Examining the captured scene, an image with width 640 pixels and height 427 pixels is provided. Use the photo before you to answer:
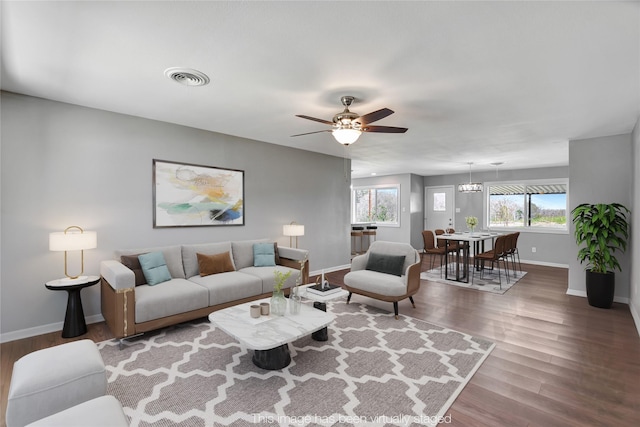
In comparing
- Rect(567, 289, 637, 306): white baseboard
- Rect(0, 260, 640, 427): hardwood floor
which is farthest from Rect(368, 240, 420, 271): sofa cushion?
Rect(567, 289, 637, 306): white baseboard

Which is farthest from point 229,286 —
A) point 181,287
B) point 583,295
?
point 583,295

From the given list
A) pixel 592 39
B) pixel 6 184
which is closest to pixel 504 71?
pixel 592 39

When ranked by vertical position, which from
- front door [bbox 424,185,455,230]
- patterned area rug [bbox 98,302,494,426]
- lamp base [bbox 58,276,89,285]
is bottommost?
patterned area rug [bbox 98,302,494,426]

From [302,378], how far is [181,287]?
182cm

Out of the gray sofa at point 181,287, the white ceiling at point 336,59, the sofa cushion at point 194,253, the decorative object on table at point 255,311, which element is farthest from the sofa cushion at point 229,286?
the white ceiling at point 336,59

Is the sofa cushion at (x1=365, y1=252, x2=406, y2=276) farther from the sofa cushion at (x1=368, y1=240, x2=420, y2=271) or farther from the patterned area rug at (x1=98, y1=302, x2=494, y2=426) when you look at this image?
the patterned area rug at (x1=98, y1=302, x2=494, y2=426)

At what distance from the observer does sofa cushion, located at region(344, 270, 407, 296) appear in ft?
12.1

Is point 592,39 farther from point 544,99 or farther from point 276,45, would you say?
point 276,45

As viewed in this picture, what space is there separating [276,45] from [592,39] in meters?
2.18

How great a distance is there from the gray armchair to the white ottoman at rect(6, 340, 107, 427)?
2876 millimetres

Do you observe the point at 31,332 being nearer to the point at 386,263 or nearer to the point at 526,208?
the point at 386,263

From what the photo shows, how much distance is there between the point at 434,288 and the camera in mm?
5168

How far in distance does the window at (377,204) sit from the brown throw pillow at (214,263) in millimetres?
6339

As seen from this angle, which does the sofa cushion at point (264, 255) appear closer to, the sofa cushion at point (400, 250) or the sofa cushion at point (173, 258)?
the sofa cushion at point (173, 258)
